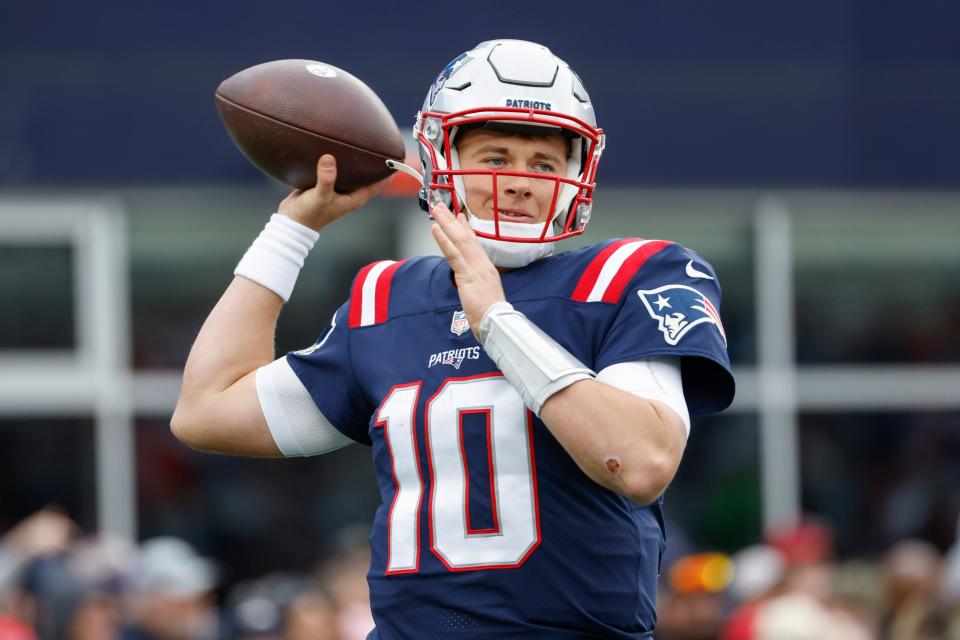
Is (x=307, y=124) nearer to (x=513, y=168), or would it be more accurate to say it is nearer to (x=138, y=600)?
(x=513, y=168)

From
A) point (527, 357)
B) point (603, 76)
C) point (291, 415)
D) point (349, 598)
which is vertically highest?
point (603, 76)

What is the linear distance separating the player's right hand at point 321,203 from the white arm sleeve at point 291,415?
1.26 ft

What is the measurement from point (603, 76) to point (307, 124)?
7.05 metres

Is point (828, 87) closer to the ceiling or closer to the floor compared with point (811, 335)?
closer to the ceiling

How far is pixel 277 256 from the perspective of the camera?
151 inches

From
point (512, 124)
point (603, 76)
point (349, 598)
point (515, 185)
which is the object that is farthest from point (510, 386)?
point (603, 76)

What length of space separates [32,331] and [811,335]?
16.9 ft

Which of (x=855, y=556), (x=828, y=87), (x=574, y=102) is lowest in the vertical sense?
(x=855, y=556)

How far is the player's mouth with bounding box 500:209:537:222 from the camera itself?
344 cm

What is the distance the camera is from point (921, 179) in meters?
10.9

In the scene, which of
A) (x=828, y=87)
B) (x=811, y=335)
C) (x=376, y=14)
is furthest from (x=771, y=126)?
(x=376, y=14)

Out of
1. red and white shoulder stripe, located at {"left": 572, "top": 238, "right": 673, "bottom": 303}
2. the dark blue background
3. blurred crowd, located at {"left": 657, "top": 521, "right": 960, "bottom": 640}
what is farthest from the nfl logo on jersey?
the dark blue background

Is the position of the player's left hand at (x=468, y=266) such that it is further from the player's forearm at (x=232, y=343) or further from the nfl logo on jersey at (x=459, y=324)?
the player's forearm at (x=232, y=343)

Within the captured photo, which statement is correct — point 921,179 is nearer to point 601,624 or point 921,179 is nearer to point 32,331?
point 32,331
